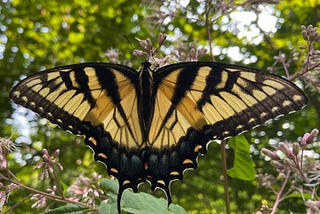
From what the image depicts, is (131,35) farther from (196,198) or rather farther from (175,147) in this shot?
(175,147)

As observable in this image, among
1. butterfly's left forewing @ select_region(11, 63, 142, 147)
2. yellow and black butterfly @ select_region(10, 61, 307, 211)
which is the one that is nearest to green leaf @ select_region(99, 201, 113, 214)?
yellow and black butterfly @ select_region(10, 61, 307, 211)

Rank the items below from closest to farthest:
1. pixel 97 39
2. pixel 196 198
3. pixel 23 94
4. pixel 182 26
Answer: pixel 23 94 → pixel 196 198 → pixel 182 26 → pixel 97 39

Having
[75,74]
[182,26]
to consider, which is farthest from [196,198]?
[75,74]

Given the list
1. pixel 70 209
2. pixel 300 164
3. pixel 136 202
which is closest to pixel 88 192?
pixel 70 209

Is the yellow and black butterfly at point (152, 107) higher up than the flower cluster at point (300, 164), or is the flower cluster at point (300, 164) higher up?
the yellow and black butterfly at point (152, 107)

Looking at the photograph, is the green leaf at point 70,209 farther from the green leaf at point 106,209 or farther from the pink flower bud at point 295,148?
the pink flower bud at point 295,148

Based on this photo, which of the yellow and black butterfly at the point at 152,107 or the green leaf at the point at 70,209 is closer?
the green leaf at the point at 70,209

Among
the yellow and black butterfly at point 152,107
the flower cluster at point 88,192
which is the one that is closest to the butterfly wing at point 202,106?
the yellow and black butterfly at point 152,107
